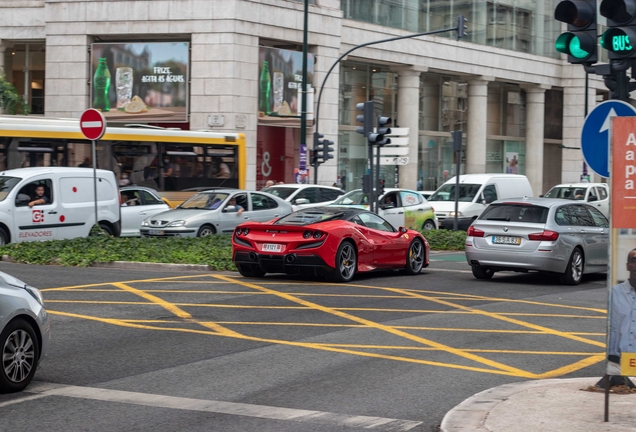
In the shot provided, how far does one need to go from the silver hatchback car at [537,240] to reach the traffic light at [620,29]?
8.92 m

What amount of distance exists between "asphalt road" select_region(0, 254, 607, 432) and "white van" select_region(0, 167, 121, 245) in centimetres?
440

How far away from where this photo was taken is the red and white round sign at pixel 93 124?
21219mm

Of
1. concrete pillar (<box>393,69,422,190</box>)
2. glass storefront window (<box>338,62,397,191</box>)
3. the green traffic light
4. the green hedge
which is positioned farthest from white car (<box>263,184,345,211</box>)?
concrete pillar (<box>393,69,422,190</box>)

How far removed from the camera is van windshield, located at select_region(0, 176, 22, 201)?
20.8m

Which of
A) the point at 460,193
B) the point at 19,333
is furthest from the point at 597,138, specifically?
the point at 460,193

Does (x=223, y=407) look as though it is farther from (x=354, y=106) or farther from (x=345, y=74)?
(x=354, y=106)

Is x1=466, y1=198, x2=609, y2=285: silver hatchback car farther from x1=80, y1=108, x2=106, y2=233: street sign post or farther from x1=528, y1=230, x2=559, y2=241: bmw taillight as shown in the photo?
x1=80, y1=108, x2=106, y2=233: street sign post

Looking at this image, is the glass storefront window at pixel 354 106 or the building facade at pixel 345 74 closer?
the building facade at pixel 345 74

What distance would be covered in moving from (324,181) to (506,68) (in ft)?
61.7

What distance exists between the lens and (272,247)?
16.3 meters

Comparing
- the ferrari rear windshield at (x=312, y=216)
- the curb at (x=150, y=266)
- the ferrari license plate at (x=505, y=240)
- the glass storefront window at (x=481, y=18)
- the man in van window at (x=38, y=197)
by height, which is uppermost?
the glass storefront window at (x=481, y=18)

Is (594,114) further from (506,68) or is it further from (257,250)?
(506,68)

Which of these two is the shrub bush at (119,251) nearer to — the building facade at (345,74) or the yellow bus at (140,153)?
the yellow bus at (140,153)

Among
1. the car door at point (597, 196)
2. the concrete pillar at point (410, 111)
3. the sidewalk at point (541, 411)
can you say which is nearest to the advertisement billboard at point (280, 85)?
the concrete pillar at point (410, 111)
